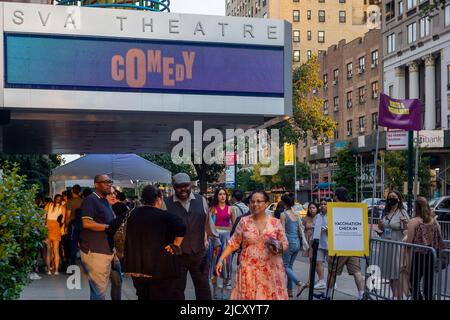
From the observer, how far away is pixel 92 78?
14031 millimetres

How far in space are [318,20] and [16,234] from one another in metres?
111

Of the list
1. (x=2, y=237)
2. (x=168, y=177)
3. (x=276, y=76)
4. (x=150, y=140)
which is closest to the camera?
(x=2, y=237)

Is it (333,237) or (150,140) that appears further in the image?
(150,140)

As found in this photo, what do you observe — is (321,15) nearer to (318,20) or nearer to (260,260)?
(318,20)

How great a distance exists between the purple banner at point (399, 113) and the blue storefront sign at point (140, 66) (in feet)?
15.8

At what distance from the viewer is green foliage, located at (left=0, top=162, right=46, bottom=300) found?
282 inches

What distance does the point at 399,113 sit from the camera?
62.4ft

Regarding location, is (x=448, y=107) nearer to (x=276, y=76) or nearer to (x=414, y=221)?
(x=276, y=76)

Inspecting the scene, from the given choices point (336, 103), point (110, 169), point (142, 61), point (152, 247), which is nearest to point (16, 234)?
point (152, 247)

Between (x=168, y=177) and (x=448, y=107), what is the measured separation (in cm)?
3840

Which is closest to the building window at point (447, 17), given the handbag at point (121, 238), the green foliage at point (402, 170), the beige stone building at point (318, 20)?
the green foliage at point (402, 170)

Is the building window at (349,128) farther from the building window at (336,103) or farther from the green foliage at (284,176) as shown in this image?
the green foliage at (284,176)

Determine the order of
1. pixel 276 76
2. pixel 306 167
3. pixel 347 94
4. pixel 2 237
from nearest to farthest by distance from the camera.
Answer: pixel 2 237
pixel 276 76
pixel 347 94
pixel 306 167
